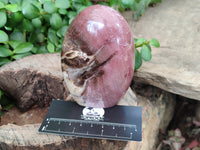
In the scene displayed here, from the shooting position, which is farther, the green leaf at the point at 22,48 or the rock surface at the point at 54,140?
the green leaf at the point at 22,48

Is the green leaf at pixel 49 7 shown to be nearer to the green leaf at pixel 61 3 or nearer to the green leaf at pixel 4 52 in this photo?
the green leaf at pixel 61 3

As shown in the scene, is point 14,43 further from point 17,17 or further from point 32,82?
point 32,82

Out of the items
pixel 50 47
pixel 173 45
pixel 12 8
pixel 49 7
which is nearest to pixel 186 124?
pixel 173 45

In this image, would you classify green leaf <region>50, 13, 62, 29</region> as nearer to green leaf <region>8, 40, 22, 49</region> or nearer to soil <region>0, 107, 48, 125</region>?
green leaf <region>8, 40, 22, 49</region>

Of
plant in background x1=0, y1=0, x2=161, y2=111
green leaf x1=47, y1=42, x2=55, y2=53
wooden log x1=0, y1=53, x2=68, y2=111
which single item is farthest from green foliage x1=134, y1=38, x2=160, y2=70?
green leaf x1=47, y1=42, x2=55, y2=53

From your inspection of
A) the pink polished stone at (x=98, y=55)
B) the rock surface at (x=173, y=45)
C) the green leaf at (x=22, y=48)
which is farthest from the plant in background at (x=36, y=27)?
the pink polished stone at (x=98, y=55)
